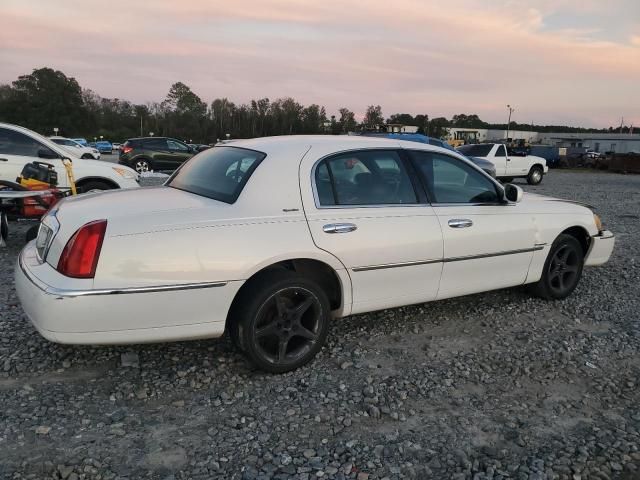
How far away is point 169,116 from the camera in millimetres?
91312

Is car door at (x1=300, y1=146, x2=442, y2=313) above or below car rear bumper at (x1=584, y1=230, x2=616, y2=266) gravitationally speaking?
above

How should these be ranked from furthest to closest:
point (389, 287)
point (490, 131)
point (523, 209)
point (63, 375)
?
point (490, 131)
point (523, 209)
point (389, 287)
point (63, 375)

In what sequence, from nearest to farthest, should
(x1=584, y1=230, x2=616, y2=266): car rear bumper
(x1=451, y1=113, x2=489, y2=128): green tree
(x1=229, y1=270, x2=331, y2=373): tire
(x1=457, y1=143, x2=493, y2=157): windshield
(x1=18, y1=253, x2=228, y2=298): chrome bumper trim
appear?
1. (x1=18, y1=253, x2=228, y2=298): chrome bumper trim
2. (x1=229, y1=270, x2=331, y2=373): tire
3. (x1=584, y1=230, x2=616, y2=266): car rear bumper
4. (x1=457, y1=143, x2=493, y2=157): windshield
5. (x1=451, y1=113, x2=489, y2=128): green tree

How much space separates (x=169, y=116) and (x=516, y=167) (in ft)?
263

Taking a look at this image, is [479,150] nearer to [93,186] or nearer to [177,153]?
[177,153]

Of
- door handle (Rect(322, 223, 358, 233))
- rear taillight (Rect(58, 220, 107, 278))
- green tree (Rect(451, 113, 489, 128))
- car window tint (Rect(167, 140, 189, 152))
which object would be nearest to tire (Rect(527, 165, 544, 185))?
car window tint (Rect(167, 140, 189, 152))

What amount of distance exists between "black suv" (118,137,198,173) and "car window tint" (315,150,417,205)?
18.7m

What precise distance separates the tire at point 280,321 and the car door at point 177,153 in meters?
19.5

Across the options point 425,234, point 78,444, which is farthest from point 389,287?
point 78,444

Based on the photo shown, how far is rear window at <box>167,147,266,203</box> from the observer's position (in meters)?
3.56

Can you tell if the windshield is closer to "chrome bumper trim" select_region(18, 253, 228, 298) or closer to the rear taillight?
"chrome bumper trim" select_region(18, 253, 228, 298)

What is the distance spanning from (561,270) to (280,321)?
Result: 3.11m

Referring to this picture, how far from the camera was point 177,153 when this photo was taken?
22203mm

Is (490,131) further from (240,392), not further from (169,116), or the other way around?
(240,392)
